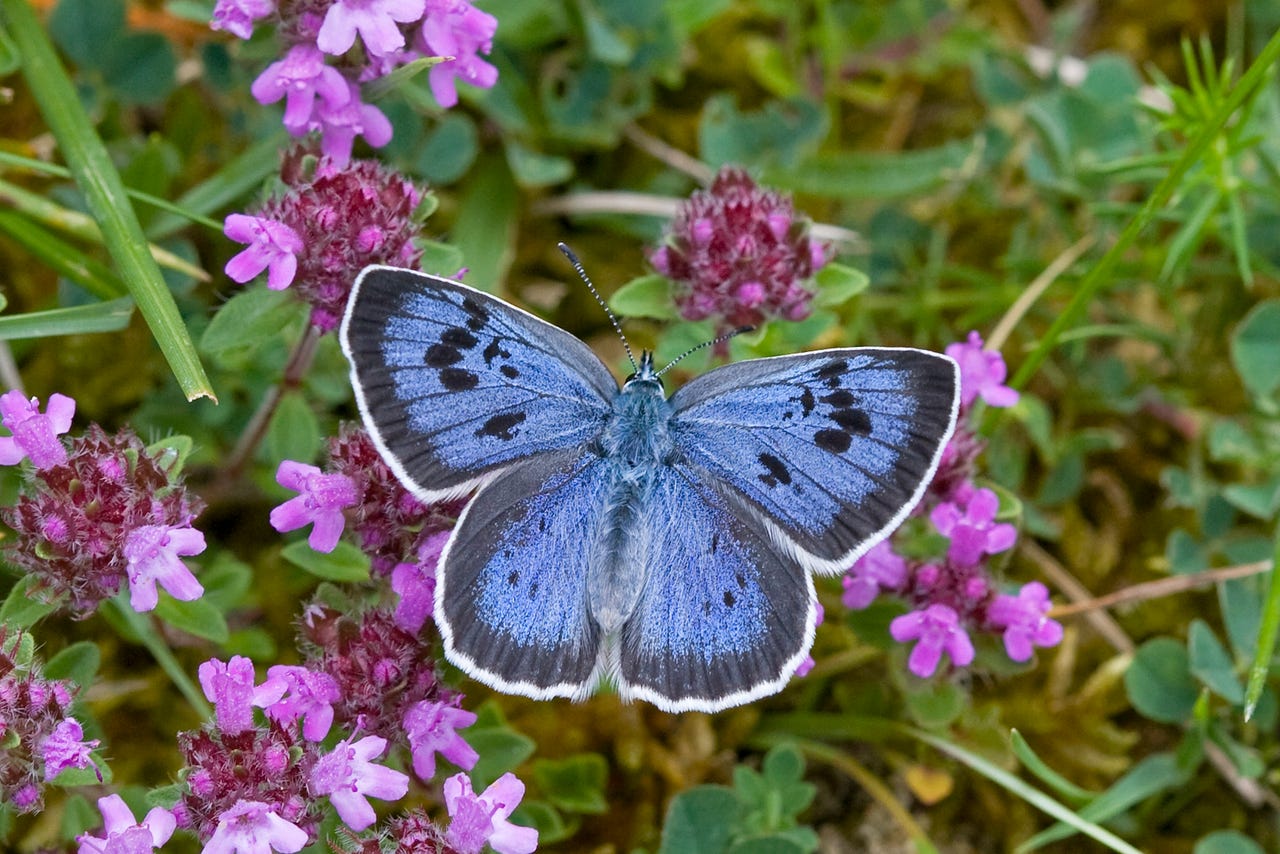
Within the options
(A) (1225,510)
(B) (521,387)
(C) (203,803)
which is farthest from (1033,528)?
(C) (203,803)

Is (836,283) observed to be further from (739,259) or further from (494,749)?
(494,749)

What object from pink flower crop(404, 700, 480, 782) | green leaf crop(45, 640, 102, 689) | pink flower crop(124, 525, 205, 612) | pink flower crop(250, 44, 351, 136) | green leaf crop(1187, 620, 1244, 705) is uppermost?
pink flower crop(250, 44, 351, 136)

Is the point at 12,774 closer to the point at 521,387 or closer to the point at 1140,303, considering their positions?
the point at 521,387

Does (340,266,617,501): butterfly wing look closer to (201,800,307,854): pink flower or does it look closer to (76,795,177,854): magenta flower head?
(201,800,307,854): pink flower

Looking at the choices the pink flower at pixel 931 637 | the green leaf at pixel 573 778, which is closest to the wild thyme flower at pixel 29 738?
the green leaf at pixel 573 778

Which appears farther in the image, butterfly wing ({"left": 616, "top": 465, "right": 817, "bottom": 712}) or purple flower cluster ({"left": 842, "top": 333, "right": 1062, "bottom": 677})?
purple flower cluster ({"left": 842, "top": 333, "right": 1062, "bottom": 677})

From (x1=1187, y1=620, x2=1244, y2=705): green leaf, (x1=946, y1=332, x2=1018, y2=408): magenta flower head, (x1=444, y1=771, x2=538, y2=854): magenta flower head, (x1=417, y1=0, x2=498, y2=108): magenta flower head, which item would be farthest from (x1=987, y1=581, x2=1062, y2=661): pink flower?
(x1=417, y1=0, x2=498, y2=108): magenta flower head

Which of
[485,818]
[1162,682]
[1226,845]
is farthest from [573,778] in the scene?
[1226,845]
